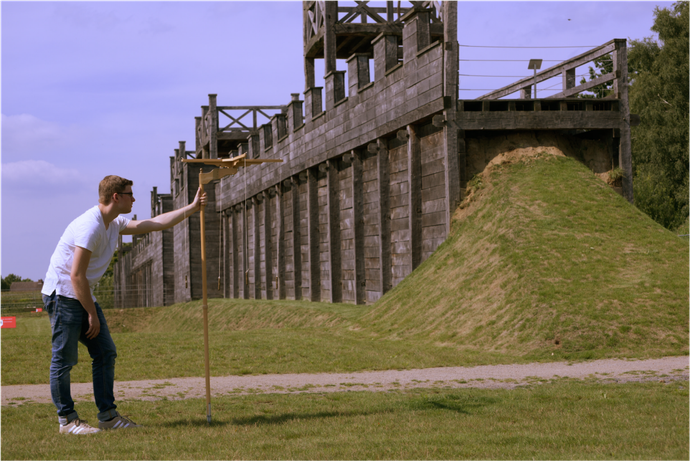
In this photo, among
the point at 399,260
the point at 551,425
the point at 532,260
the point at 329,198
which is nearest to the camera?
the point at 551,425

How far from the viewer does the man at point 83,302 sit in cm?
610

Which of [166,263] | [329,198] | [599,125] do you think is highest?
[599,125]

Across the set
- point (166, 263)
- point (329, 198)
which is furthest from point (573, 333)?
point (166, 263)

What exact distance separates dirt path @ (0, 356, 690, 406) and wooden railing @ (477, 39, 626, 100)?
10548 millimetres

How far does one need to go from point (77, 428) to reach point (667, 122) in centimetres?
4146

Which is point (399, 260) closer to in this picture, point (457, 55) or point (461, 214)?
point (461, 214)

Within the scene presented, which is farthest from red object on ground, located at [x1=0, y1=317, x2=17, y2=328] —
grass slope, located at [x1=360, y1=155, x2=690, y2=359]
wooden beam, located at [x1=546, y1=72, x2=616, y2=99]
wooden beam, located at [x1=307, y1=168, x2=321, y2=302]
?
wooden beam, located at [x1=546, y1=72, x2=616, y2=99]

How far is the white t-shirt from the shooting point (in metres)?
6.15

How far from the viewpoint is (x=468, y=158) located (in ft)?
62.6

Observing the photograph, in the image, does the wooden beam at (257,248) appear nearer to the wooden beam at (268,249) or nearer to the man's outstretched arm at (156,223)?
the wooden beam at (268,249)

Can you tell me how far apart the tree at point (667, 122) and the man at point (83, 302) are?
37781 mm

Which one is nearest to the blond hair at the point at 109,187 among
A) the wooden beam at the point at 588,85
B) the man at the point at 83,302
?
the man at the point at 83,302

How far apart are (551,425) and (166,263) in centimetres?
4741

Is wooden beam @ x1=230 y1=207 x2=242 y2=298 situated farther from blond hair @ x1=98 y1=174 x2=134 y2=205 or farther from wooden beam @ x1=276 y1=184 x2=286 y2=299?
blond hair @ x1=98 y1=174 x2=134 y2=205
